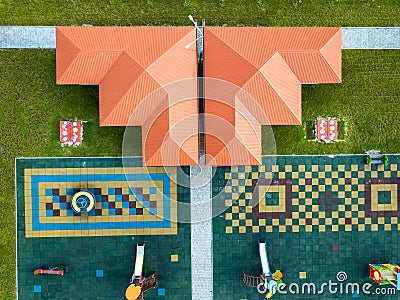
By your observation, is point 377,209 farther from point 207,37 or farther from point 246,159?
point 207,37

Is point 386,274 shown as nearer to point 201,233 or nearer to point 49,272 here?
point 201,233

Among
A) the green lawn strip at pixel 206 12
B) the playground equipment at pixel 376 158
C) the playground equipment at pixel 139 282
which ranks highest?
the green lawn strip at pixel 206 12

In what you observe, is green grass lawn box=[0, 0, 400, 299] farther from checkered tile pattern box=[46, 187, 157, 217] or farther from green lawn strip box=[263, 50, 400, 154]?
checkered tile pattern box=[46, 187, 157, 217]

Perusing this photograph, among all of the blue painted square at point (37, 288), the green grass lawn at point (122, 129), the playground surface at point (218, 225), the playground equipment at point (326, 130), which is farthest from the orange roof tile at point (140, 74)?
the blue painted square at point (37, 288)

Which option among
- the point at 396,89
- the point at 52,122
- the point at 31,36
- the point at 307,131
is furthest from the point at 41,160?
the point at 396,89

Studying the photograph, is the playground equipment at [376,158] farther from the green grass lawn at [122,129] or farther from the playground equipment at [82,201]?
the playground equipment at [82,201]

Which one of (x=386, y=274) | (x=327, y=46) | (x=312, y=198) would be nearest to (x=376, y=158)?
(x=312, y=198)

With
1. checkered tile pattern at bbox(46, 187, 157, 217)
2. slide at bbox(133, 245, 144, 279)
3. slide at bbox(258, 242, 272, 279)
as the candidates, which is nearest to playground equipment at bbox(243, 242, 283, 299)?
slide at bbox(258, 242, 272, 279)
